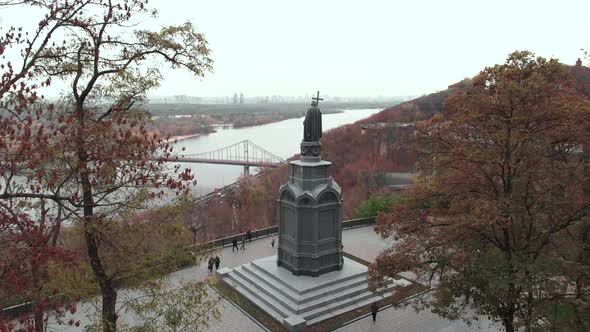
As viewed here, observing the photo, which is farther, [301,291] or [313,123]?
[313,123]

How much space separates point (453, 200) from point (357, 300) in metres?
6.90

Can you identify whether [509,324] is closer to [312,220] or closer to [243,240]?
[312,220]

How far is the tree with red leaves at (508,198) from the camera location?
8.39 m

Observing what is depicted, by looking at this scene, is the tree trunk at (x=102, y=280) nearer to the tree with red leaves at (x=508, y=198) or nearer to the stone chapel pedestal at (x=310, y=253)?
the tree with red leaves at (x=508, y=198)

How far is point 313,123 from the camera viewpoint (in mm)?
16078

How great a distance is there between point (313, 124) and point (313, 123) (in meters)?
0.05

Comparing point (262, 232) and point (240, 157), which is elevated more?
point (262, 232)

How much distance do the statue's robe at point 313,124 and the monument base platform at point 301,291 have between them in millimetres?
5696

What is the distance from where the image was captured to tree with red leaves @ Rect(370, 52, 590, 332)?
8391 millimetres

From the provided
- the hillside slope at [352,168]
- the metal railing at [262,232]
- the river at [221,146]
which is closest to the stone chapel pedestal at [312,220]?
the hillside slope at [352,168]

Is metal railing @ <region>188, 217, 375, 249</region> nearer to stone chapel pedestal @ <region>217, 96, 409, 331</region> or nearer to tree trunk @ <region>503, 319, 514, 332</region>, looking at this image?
stone chapel pedestal @ <region>217, 96, 409, 331</region>

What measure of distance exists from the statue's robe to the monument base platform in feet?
18.7

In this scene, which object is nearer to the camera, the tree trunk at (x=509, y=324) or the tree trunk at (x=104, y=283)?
the tree trunk at (x=104, y=283)

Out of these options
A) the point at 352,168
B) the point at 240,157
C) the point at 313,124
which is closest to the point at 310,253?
the point at 313,124
